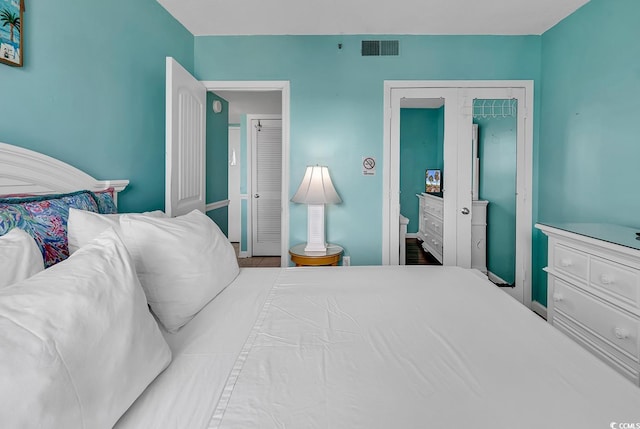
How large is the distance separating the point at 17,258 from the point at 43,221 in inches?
16.7

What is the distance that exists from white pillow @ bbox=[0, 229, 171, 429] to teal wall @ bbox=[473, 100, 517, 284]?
3066 millimetres

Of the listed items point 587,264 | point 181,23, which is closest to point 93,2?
point 181,23

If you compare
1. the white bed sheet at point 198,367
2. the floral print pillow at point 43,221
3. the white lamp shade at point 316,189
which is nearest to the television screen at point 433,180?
the white lamp shade at point 316,189

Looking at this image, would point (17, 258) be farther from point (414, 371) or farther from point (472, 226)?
point (472, 226)

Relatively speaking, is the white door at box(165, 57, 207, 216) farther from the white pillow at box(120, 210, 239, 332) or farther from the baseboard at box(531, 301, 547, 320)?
the baseboard at box(531, 301, 547, 320)

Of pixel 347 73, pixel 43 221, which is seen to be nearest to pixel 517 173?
pixel 347 73

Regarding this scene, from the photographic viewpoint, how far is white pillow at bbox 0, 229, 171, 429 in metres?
0.54

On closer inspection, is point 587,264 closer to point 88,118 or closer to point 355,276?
point 355,276

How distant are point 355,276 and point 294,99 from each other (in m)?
1.97

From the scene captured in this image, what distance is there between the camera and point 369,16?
279 centimetres

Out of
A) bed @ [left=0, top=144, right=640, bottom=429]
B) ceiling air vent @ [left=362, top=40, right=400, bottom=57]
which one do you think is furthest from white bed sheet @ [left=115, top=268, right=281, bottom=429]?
ceiling air vent @ [left=362, top=40, right=400, bottom=57]

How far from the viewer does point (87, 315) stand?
699mm

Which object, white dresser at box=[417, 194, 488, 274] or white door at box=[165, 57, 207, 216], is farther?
white dresser at box=[417, 194, 488, 274]

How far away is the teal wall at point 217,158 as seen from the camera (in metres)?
3.79
